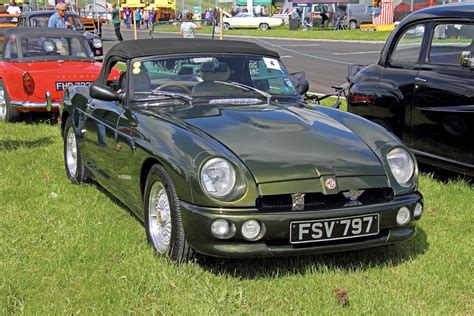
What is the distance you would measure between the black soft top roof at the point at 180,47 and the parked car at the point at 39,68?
11.4 ft

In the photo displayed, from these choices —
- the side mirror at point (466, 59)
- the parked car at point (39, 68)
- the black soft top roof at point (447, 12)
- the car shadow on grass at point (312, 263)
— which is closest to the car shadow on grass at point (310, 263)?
the car shadow on grass at point (312, 263)

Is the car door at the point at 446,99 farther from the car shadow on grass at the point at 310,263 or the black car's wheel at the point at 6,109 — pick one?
the black car's wheel at the point at 6,109

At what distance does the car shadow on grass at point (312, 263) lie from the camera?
13.4 feet

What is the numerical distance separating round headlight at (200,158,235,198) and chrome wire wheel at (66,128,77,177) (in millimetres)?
2996

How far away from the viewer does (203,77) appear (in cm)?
514

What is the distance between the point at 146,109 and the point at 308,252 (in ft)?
5.77

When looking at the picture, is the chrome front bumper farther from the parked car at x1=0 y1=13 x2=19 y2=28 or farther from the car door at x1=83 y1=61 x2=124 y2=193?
the parked car at x1=0 y1=13 x2=19 y2=28

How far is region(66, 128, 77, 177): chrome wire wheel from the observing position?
6449mm

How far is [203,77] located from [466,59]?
2.51 m

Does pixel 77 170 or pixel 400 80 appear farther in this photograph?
pixel 400 80

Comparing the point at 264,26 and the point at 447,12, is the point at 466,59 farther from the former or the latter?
the point at 264,26

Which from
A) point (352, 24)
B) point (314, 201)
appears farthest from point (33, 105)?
point (352, 24)

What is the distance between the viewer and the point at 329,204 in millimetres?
3844

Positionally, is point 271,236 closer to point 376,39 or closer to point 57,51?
point 57,51
